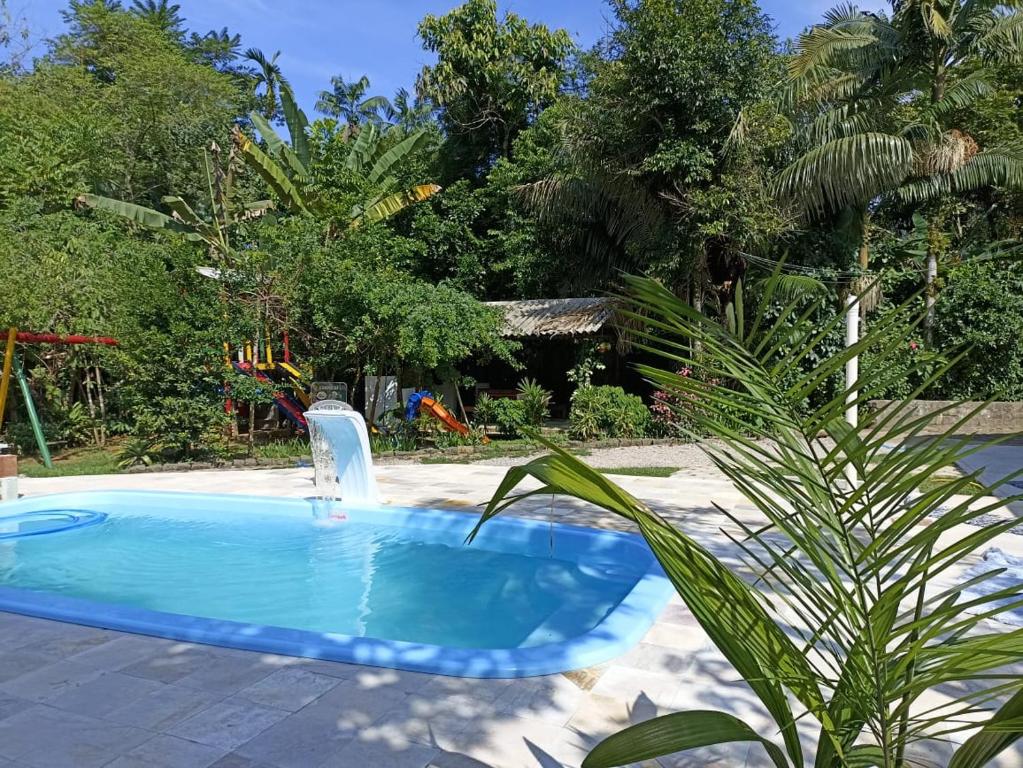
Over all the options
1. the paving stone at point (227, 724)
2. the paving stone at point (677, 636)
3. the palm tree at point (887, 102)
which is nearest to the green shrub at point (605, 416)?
the palm tree at point (887, 102)

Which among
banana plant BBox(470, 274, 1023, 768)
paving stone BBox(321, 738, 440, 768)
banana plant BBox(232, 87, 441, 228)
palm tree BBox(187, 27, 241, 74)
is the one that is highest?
palm tree BBox(187, 27, 241, 74)

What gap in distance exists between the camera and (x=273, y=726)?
124 inches

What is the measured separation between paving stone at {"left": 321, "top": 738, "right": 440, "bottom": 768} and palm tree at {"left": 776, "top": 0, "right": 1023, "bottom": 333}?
14647 millimetres

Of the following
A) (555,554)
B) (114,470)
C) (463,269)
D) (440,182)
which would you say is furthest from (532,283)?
(555,554)

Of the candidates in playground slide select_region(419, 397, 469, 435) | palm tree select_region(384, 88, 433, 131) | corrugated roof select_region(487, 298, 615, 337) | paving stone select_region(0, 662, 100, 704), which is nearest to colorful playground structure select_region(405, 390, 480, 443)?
playground slide select_region(419, 397, 469, 435)

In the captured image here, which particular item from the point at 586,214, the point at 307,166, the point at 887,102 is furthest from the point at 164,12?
the point at 887,102

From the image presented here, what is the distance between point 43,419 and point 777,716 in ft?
58.8

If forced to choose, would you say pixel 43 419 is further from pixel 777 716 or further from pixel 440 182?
pixel 777 716

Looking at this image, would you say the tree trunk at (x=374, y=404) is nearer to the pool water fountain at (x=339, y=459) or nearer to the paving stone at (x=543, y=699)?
the pool water fountain at (x=339, y=459)

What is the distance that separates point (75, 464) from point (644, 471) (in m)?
11.0

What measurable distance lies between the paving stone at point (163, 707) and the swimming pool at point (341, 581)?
0.61 meters

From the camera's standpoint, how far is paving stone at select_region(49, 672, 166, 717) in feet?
11.1

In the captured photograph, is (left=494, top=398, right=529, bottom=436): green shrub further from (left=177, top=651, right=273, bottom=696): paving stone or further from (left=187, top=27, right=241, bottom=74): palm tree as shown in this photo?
(left=187, top=27, right=241, bottom=74): palm tree

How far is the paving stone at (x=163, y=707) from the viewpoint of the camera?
10.6 feet
